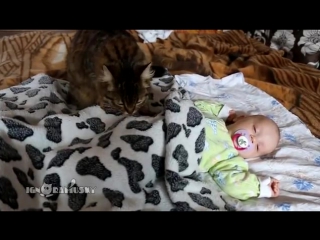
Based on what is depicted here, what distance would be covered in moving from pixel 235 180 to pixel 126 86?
49cm

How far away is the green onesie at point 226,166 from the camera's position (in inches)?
49.0

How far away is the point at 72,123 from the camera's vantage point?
51.9 inches

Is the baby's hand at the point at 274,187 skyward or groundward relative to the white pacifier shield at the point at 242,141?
groundward

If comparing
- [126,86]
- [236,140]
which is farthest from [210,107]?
[126,86]

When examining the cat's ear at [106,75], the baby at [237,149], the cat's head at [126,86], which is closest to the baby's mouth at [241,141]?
the baby at [237,149]

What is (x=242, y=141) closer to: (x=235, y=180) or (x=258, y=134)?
(x=258, y=134)

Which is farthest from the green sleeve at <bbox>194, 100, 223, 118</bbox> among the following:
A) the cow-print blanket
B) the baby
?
the cow-print blanket

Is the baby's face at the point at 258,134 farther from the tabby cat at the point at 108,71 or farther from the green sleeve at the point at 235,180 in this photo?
the tabby cat at the point at 108,71

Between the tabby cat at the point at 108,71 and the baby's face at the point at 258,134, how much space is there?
13.6 inches
